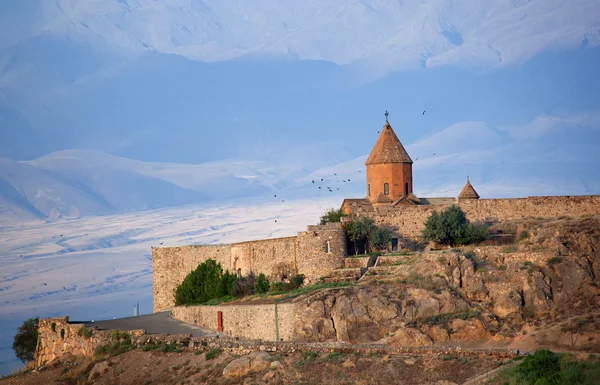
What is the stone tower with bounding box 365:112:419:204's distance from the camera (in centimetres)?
5947

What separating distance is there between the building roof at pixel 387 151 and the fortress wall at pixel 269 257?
9.03m

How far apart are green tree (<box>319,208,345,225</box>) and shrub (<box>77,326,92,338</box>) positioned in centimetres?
1325

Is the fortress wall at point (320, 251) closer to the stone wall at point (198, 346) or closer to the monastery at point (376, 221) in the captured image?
the monastery at point (376, 221)

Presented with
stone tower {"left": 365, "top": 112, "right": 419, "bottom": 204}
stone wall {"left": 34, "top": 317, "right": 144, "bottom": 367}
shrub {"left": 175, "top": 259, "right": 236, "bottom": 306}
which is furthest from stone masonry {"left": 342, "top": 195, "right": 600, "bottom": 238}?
stone wall {"left": 34, "top": 317, "right": 144, "bottom": 367}

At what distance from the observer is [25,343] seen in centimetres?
5825

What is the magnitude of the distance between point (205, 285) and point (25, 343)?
10.4 m

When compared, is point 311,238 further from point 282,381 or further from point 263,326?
point 282,381

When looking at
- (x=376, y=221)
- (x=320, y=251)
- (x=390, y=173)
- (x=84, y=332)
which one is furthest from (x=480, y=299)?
(x=84, y=332)

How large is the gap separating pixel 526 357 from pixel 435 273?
9.16 meters

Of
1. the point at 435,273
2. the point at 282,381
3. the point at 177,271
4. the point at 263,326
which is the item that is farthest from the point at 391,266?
the point at 177,271

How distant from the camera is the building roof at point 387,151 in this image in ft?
195

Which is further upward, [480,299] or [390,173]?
[390,173]

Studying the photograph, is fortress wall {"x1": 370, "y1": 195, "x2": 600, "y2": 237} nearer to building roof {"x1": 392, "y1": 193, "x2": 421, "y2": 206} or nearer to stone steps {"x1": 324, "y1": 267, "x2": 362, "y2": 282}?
building roof {"x1": 392, "y1": 193, "x2": 421, "y2": 206}

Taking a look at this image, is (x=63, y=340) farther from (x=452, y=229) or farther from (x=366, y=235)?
(x=452, y=229)
